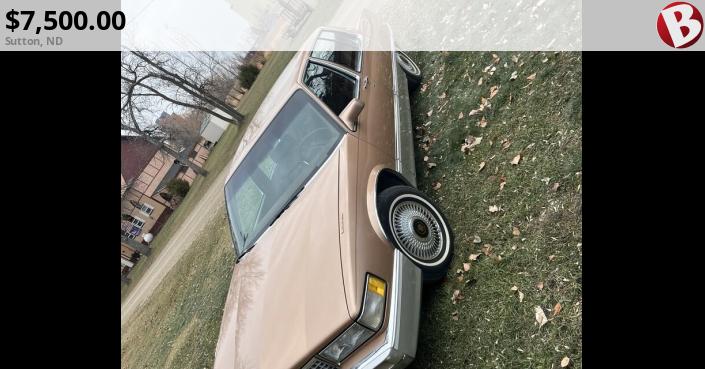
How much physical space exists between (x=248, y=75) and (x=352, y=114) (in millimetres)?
21194

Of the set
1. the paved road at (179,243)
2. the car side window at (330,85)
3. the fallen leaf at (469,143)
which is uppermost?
the car side window at (330,85)

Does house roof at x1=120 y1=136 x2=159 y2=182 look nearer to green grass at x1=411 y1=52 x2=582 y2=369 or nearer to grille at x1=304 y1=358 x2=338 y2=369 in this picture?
green grass at x1=411 y1=52 x2=582 y2=369

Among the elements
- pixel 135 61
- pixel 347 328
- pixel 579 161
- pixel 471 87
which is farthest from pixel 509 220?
pixel 135 61

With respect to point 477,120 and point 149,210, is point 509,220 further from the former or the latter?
point 149,210

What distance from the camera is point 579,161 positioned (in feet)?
11.5

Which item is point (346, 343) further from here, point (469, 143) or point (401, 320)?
point (469, 143)

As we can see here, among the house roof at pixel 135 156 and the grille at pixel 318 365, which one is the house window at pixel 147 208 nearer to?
the house roof at pixel 135 156

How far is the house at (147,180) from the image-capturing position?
29.3 meters

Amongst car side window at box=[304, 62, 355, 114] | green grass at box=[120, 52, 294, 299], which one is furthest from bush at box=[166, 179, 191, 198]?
car side window at box=[304, 62, 355, 114]

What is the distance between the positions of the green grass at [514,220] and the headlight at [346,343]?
2.83ft

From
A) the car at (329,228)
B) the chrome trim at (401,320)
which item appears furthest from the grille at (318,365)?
the chrome trim at (401,320)

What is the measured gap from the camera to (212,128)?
2734 centimetres
